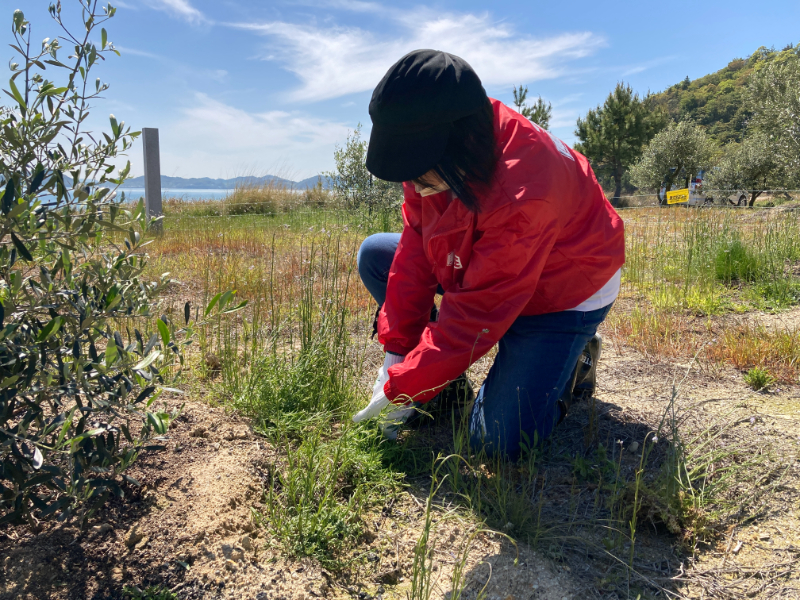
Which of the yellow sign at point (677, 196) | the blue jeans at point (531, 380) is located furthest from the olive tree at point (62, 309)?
the yellow sign at point (677, 196)

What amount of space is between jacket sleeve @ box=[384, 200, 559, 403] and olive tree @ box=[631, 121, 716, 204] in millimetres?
29916

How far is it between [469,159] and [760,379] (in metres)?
2.02

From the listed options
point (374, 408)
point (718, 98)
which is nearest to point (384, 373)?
point (374, 408)

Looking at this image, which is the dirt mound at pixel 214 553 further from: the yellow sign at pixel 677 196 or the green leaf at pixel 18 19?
the yellow sign at pixel 677 196

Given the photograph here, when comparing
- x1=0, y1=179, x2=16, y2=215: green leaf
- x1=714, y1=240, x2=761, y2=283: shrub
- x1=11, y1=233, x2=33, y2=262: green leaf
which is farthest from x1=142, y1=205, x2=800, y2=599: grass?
x1=714, y1=240, x2=761, y2=283: shrub

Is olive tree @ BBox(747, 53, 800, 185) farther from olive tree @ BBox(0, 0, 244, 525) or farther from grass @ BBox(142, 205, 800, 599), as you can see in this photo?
olive tree @ BBox(0, 0, 244, 525)

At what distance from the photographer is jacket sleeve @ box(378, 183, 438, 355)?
2.27 m

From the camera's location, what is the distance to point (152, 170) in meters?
7.37

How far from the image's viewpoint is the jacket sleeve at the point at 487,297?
5.67 ft

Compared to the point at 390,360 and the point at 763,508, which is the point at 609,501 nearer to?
the point at 763,508

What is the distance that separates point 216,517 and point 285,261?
4.08 metres

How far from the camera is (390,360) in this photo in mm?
2285

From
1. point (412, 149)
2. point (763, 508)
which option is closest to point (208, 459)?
point (412, 149)

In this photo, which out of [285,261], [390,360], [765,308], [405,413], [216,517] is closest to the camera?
[216,517]
